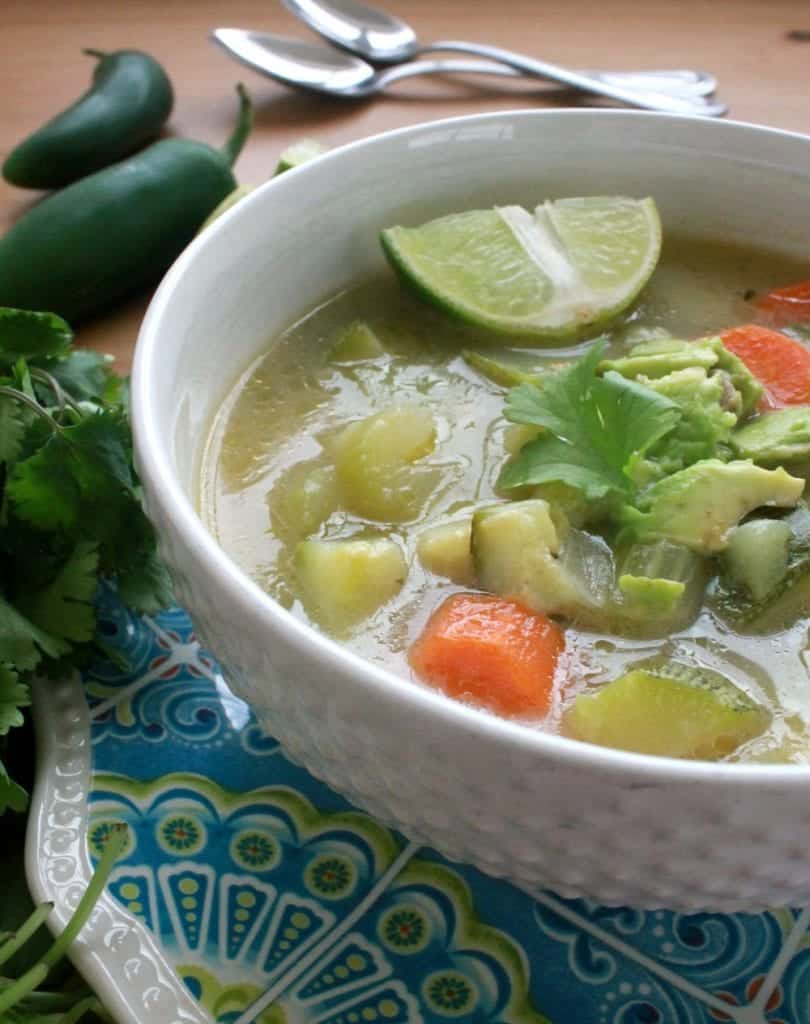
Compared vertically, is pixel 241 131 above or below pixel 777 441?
below

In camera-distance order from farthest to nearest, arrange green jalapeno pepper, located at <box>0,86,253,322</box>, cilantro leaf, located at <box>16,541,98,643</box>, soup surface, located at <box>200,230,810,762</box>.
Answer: green jalapeno pepper, located at <box>0,86,253,322</box>
cilantro leaf, located at <box>16,541,98,643</box>
soup surface, located at <box>200,230,810,762</box>

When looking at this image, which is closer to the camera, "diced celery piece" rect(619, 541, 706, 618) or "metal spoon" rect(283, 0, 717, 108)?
"diced celery piece" rect(619, 541, 706, 618)

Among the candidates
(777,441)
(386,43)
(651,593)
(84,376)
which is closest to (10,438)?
(84,376)

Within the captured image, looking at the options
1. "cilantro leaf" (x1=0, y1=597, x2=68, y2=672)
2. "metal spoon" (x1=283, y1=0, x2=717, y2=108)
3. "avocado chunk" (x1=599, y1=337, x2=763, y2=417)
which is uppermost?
"avocado chunk" (x1=599, y1=337, x2=763, y2=417)

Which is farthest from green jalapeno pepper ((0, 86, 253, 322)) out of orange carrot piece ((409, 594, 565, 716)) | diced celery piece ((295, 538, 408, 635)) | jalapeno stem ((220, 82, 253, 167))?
orange carrot piece ((409, 594, 565, 716))

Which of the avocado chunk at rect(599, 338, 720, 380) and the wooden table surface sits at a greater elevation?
the avocado chunk at rect(599, 338, 720, 380)

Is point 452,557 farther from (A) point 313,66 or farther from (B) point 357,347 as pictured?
(A) point 313,66

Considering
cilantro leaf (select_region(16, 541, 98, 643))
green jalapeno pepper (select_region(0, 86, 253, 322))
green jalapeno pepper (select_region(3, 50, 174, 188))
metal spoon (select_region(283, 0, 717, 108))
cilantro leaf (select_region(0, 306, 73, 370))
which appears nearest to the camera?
cilantro leaf (select_region(16, 541, 98, 643))

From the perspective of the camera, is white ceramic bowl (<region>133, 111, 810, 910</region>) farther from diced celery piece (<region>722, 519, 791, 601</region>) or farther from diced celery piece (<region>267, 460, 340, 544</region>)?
diced celery piece (<region>722, 519, 791, 601</region>)
